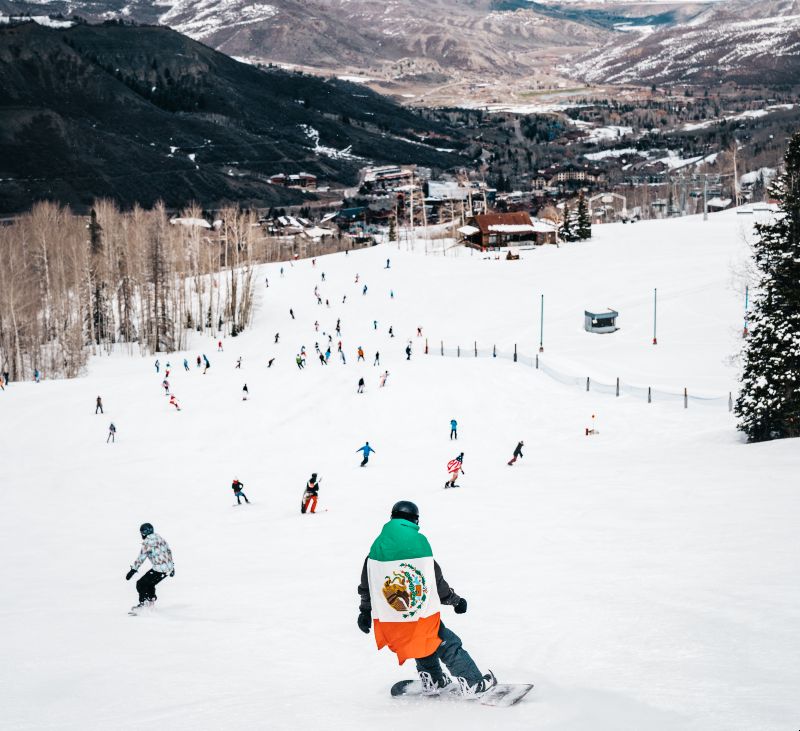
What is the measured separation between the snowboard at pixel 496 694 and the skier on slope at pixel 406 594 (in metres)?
0.22

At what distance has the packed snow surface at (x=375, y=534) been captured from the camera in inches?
260

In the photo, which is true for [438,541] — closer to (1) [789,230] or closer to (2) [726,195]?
(1) [789,230]

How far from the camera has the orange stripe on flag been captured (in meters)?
5.91

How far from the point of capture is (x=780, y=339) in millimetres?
22891

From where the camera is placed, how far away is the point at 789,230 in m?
22.9

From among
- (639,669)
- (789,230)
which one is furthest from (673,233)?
(639,669)

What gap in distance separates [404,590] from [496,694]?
1104mm

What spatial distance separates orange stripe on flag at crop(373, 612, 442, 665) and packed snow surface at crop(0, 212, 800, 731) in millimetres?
489

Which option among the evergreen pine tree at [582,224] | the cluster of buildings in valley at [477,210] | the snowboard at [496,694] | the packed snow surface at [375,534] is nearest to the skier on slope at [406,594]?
the snowboard at [496,694]

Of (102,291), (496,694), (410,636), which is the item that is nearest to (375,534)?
(496,694)

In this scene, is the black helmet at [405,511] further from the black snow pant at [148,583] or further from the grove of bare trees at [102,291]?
the grove of bare trees at [102,291]

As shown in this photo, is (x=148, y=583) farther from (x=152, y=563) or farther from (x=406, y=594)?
(x=406, y=594)

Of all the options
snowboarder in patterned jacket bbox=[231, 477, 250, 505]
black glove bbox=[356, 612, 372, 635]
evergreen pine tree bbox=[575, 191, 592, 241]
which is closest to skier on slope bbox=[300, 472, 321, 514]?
snowboarder in patterned jacket bbox=[231, 477, 250, 505]

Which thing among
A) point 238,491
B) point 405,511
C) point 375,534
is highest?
point 405,511
